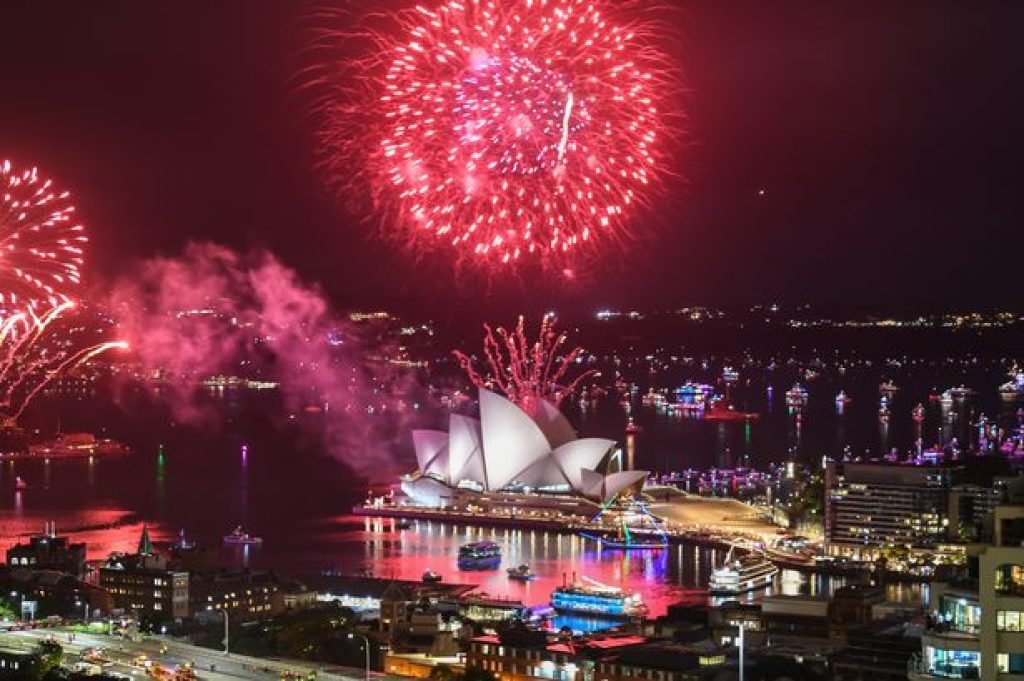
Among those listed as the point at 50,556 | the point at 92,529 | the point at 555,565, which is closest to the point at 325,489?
the point at 92,529

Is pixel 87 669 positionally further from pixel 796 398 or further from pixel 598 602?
pixel 796 398

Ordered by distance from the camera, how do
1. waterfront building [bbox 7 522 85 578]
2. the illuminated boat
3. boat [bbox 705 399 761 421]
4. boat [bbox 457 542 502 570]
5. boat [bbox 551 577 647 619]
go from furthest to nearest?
the illuminated boat → boat [bbox 705 399 761 421] → boat [bbox 457 542 502 570] → waterfront building [bbox 7 522 85 578] → boat [bbox 551 577 647 619]

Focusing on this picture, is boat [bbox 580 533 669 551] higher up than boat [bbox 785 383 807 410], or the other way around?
boat [bbox 785 383 807 410]

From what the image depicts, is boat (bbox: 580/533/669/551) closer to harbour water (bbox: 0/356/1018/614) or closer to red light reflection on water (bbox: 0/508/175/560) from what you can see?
harbour water (bbox: 0/356/1018/614)

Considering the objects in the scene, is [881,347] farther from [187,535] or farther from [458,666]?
[458,666]

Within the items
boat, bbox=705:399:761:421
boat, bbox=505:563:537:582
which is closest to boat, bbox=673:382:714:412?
boat, bbox=705:399:761:421

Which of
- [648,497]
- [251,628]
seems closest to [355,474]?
[648,497]

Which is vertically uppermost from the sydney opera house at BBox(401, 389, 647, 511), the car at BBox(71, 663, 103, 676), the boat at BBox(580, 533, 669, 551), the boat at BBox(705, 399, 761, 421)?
the boat at BBox(705, 399, 761, 421)
